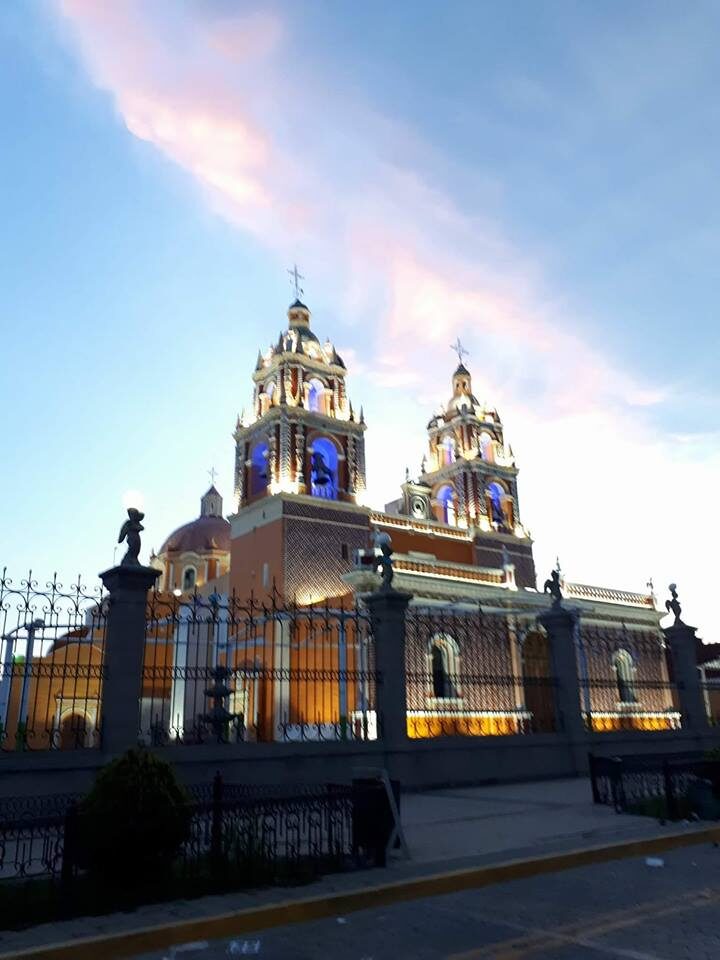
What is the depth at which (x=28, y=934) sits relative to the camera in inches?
211

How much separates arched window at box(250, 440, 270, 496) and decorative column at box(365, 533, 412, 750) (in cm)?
2404

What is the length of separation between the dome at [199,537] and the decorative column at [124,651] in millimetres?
40083

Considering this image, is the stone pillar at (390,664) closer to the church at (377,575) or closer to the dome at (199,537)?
the church at (377,575)

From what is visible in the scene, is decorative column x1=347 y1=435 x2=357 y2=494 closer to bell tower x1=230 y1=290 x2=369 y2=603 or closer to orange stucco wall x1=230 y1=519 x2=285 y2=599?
bell tower x1=230 y1=290 x2=369 y2=603

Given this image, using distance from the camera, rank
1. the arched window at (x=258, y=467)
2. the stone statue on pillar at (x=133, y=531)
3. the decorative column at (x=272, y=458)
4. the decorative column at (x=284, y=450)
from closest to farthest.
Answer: the stone statue on pillar at (x=133, y=531) → the decorative column at (x=284, y=450) → the decorative column at (x=272, y=458) → the arched window at (x=258, y=467)

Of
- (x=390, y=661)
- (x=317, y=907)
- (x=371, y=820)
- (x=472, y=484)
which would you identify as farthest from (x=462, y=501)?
(x=317, y=907)

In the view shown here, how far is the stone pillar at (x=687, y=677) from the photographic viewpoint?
2031 centimetres

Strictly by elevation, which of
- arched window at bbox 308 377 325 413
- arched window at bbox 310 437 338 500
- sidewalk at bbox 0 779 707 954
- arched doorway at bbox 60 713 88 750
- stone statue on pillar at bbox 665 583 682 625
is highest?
arched window at bbox 308 377 325 413

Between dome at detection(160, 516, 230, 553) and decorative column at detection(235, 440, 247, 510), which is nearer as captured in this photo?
decorative column at detection(235, 440, 247, 510)

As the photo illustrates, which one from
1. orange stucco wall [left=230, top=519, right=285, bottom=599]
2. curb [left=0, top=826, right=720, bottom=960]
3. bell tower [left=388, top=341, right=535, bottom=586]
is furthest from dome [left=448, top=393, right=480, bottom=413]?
curb [left=0, top=826, right=720, bottom=960]

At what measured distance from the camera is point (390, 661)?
14.4 metres

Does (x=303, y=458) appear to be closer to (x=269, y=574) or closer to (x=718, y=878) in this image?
(x=269, y=574)

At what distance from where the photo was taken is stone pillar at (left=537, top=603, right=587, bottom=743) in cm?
1728

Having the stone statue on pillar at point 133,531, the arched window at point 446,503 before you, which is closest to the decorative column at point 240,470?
the arched window at point 446,503
